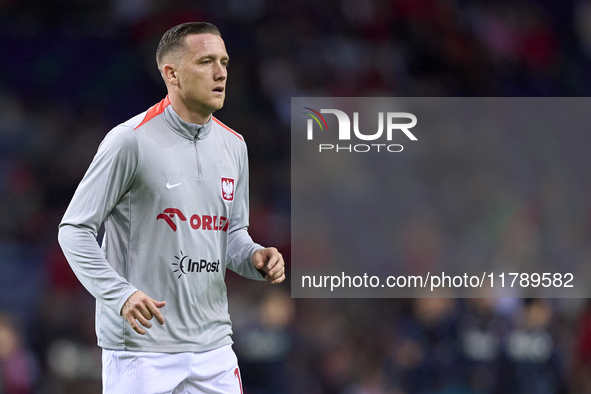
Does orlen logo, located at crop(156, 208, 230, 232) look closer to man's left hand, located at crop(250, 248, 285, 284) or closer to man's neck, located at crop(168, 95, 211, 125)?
man's left hand, located at crop(250, 248, 285, 284)

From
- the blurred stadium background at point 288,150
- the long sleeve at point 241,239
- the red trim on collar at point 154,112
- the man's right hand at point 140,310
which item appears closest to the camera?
Result: the man's right hand at point 140,310

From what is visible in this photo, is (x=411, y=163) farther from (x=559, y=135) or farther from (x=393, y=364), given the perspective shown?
(x=393, y=364)

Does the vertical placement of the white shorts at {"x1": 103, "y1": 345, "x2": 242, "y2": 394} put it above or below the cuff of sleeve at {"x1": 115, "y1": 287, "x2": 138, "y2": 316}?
below

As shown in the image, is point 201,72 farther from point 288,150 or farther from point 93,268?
point 288,150

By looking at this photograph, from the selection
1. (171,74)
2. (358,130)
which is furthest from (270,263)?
(358,130)

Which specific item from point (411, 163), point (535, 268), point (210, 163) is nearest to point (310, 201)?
point (411, 163)

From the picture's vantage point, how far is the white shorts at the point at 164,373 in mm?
2594

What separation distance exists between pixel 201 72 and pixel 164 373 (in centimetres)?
110

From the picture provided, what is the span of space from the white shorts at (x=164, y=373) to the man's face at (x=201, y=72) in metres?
0.94

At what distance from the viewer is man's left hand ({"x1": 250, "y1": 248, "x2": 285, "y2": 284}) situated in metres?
2.73

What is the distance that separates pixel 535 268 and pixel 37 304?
424cm

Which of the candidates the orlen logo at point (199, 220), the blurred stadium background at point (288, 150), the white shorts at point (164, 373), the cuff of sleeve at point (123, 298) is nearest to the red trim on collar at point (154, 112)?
the orlen logo at point (199, 220)

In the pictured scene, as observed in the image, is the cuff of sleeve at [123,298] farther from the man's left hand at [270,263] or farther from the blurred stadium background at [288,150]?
the blurred stadium background at [288,150]

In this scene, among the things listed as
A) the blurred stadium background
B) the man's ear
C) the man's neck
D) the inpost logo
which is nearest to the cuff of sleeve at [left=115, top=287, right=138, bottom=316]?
the man's neck
